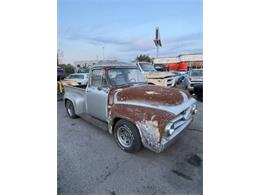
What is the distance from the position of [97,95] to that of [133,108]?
1.11m

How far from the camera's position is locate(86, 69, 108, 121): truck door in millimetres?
3129

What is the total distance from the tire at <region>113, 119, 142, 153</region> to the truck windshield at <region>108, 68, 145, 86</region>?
0.86m

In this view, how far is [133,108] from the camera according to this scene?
8.06ft

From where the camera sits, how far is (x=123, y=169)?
2293 millimetres

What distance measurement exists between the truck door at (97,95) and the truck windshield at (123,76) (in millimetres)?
167

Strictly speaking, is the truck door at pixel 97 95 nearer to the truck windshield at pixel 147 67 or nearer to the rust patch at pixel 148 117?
the rust patch at pixel 148 117

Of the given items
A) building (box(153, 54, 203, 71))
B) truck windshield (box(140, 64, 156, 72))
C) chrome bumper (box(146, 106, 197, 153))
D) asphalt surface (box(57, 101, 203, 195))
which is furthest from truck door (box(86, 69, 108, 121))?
truck windshield (box(140, 64, 156, 72))

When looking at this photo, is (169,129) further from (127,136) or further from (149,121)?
(127,136)

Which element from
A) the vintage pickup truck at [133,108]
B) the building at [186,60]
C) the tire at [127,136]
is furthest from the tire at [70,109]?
the building at [186,60]

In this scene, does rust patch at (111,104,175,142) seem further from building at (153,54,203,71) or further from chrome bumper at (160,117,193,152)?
building at (153,54,203,71)
